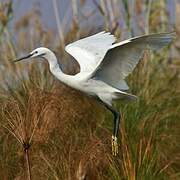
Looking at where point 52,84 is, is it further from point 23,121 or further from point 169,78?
point 23,121

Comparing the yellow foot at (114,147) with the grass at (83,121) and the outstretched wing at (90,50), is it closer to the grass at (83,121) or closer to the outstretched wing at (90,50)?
the grass at (83,121)

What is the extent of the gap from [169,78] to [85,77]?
84.8 inches

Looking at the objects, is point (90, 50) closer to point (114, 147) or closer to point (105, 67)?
point (105, 67)

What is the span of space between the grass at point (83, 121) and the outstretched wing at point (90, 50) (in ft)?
1.06

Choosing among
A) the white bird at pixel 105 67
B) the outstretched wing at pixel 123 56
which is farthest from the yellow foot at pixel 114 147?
the outstretched wing at pixel 123 56

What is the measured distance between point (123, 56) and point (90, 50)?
1.91ft

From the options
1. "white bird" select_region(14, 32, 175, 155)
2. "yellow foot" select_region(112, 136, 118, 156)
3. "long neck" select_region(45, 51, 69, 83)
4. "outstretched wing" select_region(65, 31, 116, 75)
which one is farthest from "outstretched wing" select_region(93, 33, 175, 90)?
"yellow foot" select_region(112, 136, 118, 156)

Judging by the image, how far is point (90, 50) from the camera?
5.63 metres

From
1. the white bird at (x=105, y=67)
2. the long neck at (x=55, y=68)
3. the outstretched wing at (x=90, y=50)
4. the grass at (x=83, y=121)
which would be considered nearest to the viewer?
the grass at (x=83, y=121)

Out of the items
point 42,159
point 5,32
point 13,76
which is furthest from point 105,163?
point 5,32

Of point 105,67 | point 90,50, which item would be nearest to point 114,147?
point 105,67

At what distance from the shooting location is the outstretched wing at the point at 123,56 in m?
4.64

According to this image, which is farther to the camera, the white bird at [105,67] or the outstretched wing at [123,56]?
the white bird at [105,67]

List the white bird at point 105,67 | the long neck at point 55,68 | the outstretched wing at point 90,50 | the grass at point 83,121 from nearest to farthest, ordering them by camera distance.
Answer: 1. the grass at point 83,121
2. the white bird at point 105,67
3. the long neck at point 55,68
4. the outstretched wing at point 90,50
